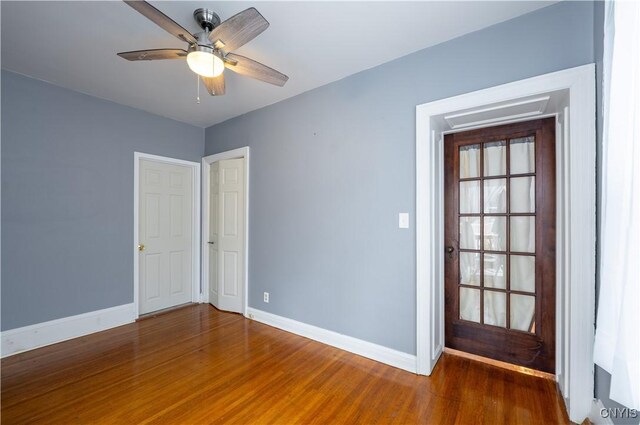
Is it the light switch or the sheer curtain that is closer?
the sheer curtain

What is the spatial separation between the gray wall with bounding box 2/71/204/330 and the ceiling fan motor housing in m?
2.16

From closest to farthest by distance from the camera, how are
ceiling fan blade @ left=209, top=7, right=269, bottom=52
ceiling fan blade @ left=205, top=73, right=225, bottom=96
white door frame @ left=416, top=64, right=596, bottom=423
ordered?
1. ceiling fan blade @ left=209, top=7, right=269, bottom=52
2. white door frame @ left=416, top=64, right=596, bottom=423
3. ceiling fan blade @ left=205, top=73, right=225, bottom=96

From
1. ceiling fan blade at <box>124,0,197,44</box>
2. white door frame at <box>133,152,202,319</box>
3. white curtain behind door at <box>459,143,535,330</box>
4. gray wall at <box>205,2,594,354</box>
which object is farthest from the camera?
white door frame at <box>133,152,202,319</box>

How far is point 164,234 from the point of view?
3.67 meters

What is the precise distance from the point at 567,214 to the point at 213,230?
3.86 m

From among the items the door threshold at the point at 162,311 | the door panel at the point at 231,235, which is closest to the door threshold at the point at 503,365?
the door panel at the point at 231,235

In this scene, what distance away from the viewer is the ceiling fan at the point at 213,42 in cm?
145

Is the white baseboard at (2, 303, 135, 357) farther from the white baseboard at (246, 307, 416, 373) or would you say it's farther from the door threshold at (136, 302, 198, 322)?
the white baseboard at (246, 307, 416, 373)

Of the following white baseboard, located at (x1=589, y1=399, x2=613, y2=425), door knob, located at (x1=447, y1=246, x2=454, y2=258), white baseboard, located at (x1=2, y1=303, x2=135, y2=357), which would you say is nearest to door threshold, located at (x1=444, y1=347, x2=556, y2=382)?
white baseboard, located at (x1=589, y1=399, x2=613, y2=425)

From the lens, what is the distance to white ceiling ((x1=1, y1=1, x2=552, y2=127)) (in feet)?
5.72

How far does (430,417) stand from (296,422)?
33.6 inches

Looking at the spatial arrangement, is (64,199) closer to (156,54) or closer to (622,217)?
(156,54)

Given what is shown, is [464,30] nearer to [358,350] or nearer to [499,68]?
[499,68]

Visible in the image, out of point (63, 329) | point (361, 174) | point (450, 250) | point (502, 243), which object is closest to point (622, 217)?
point (502, 243)
